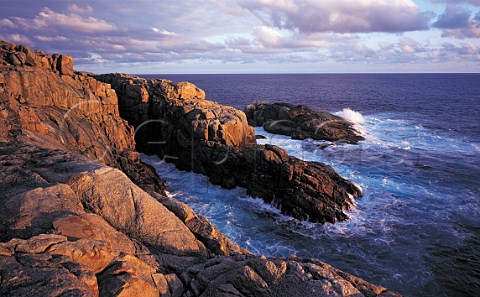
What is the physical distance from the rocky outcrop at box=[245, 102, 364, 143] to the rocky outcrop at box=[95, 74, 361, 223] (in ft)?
56.4

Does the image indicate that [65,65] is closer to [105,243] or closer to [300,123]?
[105,243]

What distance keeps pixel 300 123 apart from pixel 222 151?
27.4 meters

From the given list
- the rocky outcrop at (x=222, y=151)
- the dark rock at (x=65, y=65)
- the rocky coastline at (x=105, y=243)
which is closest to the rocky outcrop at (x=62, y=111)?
the dark rock at (x=65, y=65)

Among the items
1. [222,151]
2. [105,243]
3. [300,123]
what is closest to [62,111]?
[222,151]

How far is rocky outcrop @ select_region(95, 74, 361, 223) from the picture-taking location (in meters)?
30.0

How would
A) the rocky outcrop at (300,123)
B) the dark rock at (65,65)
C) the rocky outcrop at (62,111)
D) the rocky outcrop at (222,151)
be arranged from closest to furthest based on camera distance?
the rocky outcrop at (62,111), the rocky outcrop at (222,151), the dark rock at (65,65), the rocky outcrop at (300,123)

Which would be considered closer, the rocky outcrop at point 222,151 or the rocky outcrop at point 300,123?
the rocky outcrop at point 222,151

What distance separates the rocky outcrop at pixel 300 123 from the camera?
54.9 meters

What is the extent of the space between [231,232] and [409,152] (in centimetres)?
3572

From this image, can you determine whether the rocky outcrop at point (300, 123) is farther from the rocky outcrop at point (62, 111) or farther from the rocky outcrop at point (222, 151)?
the rocky outcrop at point (62, 111)

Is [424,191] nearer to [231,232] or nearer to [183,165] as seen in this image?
[231,232]

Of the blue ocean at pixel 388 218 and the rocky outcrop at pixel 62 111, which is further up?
the rocky outcrop at pixel 62 111

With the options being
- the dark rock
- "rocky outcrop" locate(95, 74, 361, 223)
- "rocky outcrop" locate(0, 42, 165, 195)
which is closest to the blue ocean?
"rocky outcrop" locate(95, 74, 361, 223)

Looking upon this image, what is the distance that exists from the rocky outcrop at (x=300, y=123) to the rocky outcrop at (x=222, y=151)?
56.4 feet
